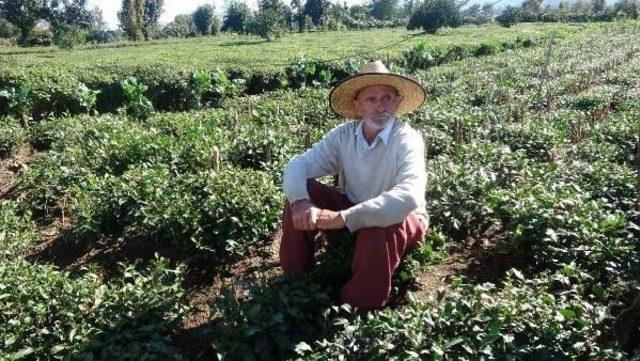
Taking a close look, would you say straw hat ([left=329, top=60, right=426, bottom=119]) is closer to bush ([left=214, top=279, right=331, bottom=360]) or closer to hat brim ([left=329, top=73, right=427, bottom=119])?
hat brim ([left=329, top=73, right=427, bottom=119])

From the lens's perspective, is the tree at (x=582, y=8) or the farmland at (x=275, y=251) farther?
the tree at (x=582, y=8)

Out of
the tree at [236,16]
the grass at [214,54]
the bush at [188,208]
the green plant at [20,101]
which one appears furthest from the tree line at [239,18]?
the bush at [188,208]

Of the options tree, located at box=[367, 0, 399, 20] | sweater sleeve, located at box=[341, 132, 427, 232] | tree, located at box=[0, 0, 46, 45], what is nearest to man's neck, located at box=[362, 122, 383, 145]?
sweater sleeve, located at box=[341, 132, 427, 232]

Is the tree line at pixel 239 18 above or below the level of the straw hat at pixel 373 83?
above

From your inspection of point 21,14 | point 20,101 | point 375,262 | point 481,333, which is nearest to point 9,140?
point 20,101

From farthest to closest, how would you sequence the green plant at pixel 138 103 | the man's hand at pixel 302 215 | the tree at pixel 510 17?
the tree at pixel 510 17 → the green plant at pixel 138 103 → the man's hand at pixel 302 215

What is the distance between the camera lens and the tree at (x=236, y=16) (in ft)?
177

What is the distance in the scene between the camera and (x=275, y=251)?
4512 mm

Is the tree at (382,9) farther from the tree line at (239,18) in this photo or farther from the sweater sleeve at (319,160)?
the sweater sleeve at (319,160)

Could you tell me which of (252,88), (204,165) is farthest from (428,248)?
(252,88)

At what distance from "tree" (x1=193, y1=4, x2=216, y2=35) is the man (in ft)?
189

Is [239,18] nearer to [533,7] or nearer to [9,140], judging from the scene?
[533,7]

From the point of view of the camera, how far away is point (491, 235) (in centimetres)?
460

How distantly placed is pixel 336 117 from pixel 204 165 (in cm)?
398
